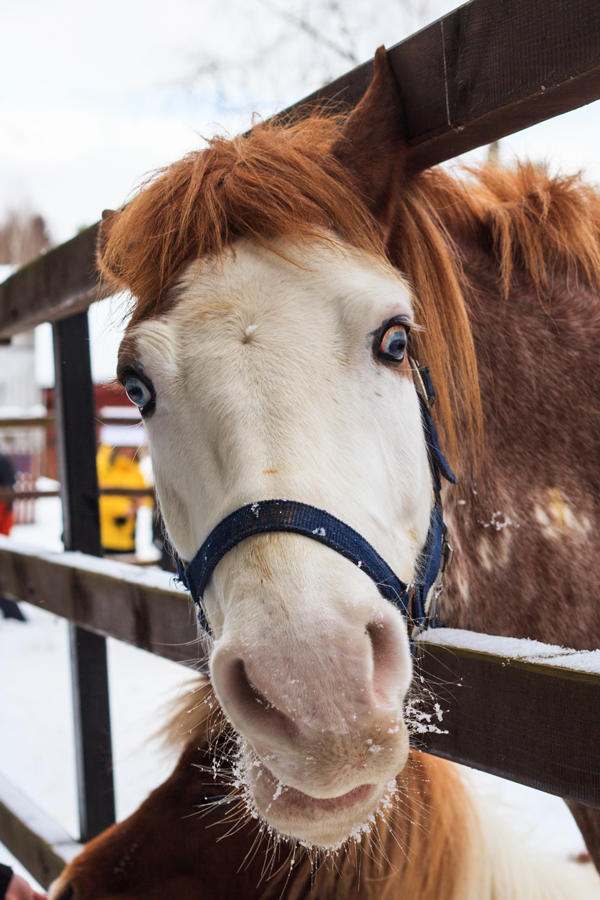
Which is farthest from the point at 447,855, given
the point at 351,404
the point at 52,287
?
the point at 52,287

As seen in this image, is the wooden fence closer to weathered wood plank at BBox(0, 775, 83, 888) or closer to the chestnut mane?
weathered wood plank at BBox(0, 775, 83, 888)

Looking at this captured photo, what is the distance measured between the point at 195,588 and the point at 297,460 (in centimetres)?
32

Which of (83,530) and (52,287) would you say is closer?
(52,287)

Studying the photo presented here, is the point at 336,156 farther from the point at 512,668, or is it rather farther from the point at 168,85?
the point at 168,85

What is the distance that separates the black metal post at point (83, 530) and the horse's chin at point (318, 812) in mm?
1519

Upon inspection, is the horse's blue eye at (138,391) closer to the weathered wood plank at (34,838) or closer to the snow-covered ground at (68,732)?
the snow-covered ground at (68,732)

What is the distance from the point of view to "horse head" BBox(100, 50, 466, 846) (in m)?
0.78

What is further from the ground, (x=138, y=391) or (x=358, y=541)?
(x=138, y=391)

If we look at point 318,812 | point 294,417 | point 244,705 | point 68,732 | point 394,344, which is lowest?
point 68,732

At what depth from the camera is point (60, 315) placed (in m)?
2.19

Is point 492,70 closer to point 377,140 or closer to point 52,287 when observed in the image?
point 377,140

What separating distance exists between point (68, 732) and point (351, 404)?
3.66 metres

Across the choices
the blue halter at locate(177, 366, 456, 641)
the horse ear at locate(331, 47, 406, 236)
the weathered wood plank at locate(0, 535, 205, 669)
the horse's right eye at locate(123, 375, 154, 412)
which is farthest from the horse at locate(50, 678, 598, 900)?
the horse ear at locate(331, 47, 406, 236)

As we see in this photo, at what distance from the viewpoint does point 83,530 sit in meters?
2.25
